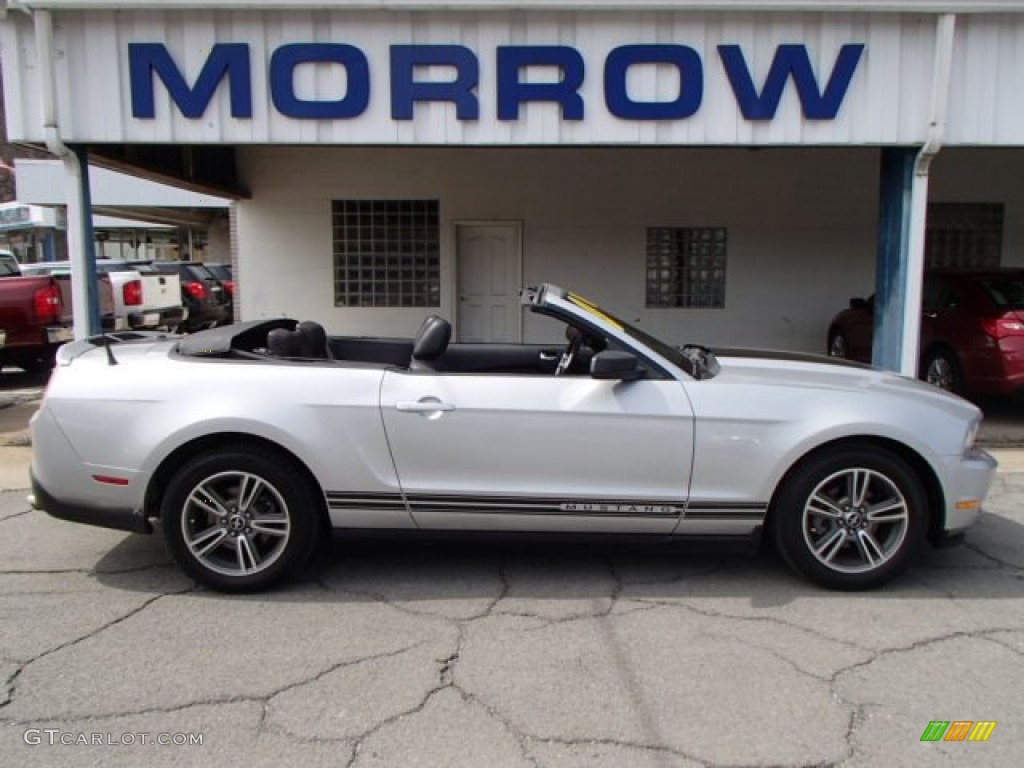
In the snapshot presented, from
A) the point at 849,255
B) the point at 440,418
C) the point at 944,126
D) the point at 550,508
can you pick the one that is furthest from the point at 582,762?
the point at 849,255

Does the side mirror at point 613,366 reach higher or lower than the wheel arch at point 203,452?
higher

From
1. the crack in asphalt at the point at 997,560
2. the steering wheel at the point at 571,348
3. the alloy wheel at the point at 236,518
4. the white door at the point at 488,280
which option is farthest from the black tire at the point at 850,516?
the white door at the point at 488,280

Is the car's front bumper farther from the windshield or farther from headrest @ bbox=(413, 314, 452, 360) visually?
headrest @ bbox=(413, 314, 452, 360)

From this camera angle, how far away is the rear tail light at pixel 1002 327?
Answer: 8.02m

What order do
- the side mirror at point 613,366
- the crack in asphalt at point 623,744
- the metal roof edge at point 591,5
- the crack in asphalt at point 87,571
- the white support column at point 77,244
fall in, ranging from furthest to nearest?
the white support column at point 77,244 < the metal roof edge at point 591,5 < the crack in asphalt at point 87,571 < the side mirror at point 613,366 < the crack in asphalt at point 623,744

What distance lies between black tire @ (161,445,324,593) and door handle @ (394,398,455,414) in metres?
0.60

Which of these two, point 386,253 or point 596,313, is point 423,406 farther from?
point 386,253

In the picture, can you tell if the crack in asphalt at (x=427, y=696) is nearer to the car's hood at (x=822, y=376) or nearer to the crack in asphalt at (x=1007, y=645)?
the car's hood at (x=822, y=376)

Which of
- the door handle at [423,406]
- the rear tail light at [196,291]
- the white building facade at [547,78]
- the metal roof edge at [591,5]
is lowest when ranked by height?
the door handle at [423,406]

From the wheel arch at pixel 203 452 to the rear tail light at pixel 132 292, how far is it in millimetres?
9586

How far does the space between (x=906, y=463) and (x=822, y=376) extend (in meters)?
0.59

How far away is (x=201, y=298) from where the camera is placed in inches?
695

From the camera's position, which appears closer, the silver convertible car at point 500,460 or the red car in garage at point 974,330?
the silver convertible car at point 500,460

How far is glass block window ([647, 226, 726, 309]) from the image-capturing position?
40.0 feet
